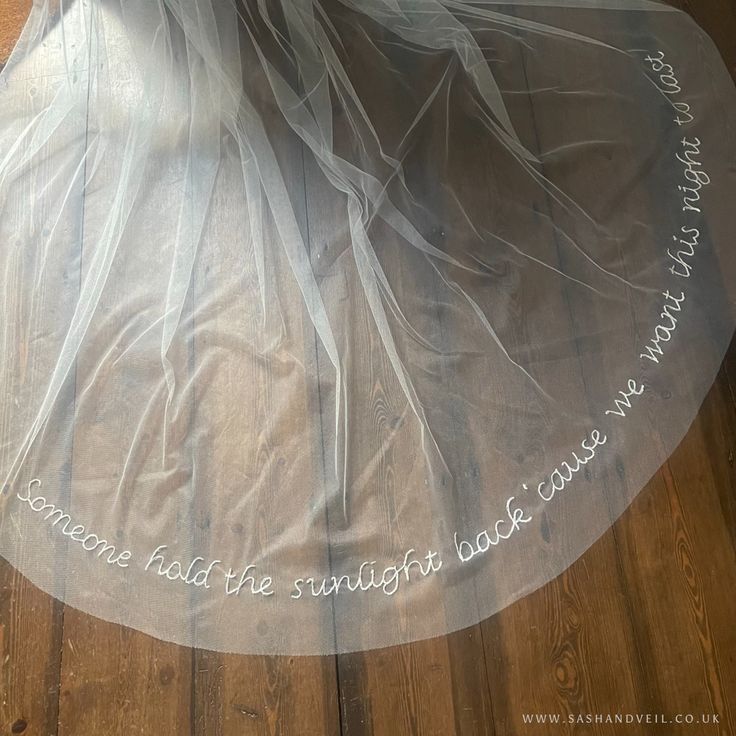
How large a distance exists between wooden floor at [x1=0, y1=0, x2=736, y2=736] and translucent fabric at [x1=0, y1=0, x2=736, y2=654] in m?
0.03

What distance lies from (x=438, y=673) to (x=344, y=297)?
0.48 metres

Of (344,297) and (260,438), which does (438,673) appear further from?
(344,297)

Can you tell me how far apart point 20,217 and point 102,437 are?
0.34 meters

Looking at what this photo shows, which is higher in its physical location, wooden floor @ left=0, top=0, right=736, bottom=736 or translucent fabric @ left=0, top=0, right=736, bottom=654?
translucent fabric @ left=0, top=0, right=736, bottom=654

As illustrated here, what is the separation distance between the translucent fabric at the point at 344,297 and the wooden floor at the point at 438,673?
33mm

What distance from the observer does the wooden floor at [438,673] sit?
3.03 ft

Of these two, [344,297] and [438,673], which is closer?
[438,673]

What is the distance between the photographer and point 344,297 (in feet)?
3.46

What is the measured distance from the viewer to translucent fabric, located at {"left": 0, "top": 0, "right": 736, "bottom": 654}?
37.8 inches

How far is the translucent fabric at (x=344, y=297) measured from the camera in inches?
37.8

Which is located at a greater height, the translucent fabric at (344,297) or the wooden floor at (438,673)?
the translucent fabric at (344,297)

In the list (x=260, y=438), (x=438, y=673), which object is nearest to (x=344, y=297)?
(x=260, y=438)

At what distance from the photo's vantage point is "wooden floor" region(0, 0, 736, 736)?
3.03ft

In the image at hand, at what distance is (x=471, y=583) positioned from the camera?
953 mm
